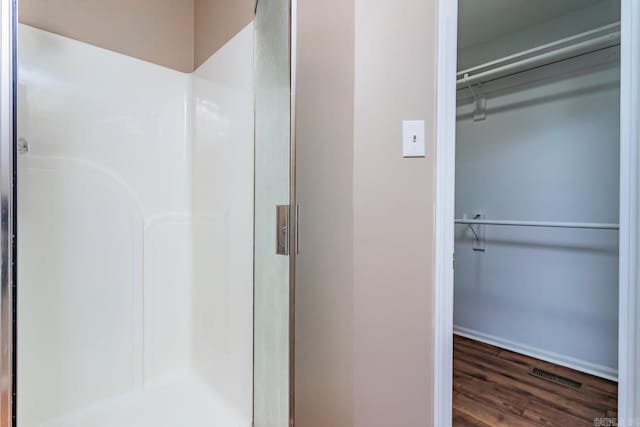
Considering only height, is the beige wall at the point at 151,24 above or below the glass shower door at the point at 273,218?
above

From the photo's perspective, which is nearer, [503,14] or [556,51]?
[556,51]

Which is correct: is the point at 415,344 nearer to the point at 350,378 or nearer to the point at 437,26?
the point at 350,378

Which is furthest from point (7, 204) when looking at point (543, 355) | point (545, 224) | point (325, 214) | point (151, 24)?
point (543, 355)

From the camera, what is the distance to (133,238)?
5.21ft

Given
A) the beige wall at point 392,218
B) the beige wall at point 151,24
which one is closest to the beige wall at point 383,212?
the beige wall at point 392,218

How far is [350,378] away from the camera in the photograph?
0.98m

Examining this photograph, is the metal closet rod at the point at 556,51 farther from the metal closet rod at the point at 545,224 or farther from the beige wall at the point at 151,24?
the beige wall at the point at 151,24

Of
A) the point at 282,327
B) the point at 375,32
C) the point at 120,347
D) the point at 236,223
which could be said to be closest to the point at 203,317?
the point at 120,347

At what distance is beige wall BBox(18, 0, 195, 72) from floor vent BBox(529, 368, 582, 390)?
9.74 feet

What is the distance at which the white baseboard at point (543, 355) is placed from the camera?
1.82 metres

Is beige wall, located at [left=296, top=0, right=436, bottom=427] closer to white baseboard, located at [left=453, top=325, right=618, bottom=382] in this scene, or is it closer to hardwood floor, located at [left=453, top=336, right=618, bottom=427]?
hardwood floor, located at [left=453, top=336, right=618, bottom=427]

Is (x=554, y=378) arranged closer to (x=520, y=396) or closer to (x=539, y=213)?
(x=520, y=396)

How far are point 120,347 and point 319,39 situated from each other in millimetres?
1797

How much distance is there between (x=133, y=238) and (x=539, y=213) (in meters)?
2.67
